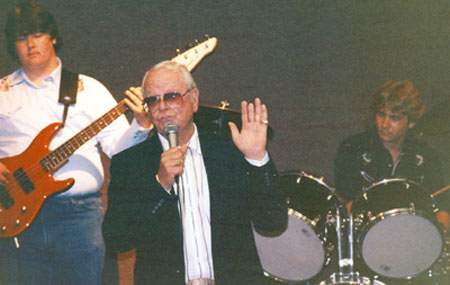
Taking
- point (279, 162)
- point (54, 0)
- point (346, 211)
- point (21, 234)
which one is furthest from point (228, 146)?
point (54, 0)

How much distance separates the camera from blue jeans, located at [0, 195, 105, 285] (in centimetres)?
226

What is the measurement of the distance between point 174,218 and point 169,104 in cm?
49

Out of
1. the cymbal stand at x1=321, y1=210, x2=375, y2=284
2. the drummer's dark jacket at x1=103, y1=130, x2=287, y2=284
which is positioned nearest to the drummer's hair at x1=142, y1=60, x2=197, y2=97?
the drummer's dark jacket at x1=103, y1=130, x2=287, y2=284

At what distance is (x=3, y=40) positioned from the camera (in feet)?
9.88

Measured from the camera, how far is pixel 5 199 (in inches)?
91.8

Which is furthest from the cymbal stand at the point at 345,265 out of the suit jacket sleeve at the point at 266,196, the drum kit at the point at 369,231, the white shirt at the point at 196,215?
the white shirt at the point at 196,215

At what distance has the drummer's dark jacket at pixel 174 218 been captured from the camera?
1.81 meters

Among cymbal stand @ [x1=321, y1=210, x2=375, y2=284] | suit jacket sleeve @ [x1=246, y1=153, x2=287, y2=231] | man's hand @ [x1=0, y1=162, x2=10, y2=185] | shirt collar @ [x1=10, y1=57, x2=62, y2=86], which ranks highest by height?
shirt collar @ [x1=10, y1=57, x2=62, y2=86]

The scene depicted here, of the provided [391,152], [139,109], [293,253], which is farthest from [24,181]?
[391,152]

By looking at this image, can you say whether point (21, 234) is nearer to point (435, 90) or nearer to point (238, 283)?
point (238, 283)

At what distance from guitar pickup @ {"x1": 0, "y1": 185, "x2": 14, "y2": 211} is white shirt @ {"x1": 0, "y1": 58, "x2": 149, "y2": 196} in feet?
0.71

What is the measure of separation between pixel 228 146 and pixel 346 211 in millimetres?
991

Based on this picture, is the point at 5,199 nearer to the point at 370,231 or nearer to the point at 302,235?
the point at 302,235

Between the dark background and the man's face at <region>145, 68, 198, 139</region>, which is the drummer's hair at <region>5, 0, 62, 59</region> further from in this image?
the man's face at <region>145, 68, 198, 139</region>
